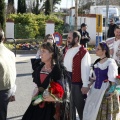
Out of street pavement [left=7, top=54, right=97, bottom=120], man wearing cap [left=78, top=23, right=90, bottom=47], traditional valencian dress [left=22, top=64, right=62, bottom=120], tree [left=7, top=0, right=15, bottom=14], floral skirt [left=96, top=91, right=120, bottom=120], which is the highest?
tree [left=7, top=0, right=15, bottom=14]

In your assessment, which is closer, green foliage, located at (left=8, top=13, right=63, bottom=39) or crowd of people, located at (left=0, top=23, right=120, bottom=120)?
crowd of people, located at (left=0, top=23, right=120, bottom=120)

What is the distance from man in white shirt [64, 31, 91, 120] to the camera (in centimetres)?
567

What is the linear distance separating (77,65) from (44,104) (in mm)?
1382

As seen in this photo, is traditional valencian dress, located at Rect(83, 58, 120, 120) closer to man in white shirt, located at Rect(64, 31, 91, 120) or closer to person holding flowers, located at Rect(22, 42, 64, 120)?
man in white shirt, located at Rect(64, 31, 91, 120)

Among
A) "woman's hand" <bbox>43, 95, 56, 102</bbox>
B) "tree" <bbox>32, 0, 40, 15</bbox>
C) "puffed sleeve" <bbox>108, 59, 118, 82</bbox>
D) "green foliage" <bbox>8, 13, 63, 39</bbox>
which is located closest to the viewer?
"woman's hand" <bbox>43, 95, 56, 102</bbox>

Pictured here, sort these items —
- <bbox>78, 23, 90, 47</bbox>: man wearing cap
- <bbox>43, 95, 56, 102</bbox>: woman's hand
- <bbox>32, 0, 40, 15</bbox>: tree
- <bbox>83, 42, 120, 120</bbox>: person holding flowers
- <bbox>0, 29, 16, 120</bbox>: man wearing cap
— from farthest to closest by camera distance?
<bbox>32, 0, 40, 15</bbox>: tree, <bbox>78, 23, 90, 47</bbox>: man wearing cap, <bbox>83, 42, 120, 120</bbox>: person holding flowers, <bbox>0, 29, 16, 120</bbox>: man wearing cap, <bbox>43, 95, 56, 102</bbox>: woman's hand

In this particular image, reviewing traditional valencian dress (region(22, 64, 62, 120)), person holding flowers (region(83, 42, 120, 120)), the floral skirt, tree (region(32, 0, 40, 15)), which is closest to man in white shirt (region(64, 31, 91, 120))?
person holding flowers (region(83, 42, 120, 120))

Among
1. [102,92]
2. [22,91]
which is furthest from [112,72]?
[22,91]

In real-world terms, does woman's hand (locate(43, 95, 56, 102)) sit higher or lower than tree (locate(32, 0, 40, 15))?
lower

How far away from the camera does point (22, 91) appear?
912 cm

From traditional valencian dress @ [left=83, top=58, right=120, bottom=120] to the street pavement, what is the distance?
1.55 m

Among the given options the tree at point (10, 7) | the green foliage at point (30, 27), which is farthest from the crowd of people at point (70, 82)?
the tree at point (10, 7)

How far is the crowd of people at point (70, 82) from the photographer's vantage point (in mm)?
4441

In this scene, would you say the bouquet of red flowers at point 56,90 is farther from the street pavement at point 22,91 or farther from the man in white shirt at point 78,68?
the street pavement at point 22,91
